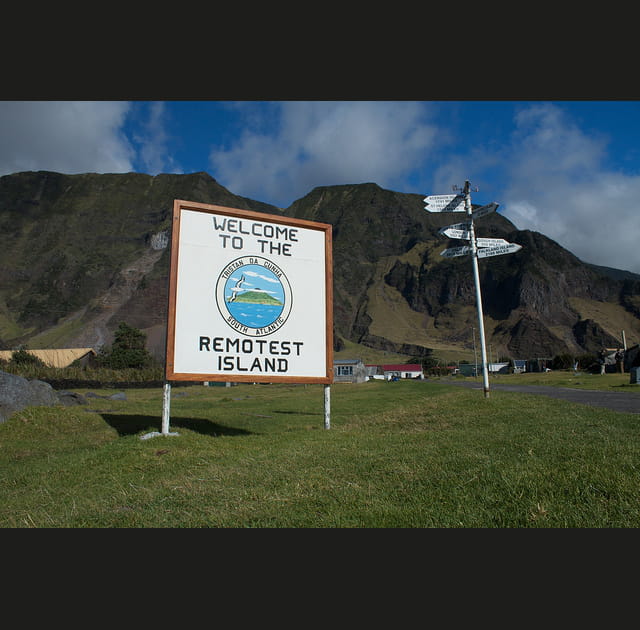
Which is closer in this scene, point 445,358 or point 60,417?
point 60,417

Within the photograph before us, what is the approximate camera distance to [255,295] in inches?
423

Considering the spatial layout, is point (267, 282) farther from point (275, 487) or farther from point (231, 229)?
point (275, 487)

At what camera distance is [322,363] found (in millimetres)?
11336

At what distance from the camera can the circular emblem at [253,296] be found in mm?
10414

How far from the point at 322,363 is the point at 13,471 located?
20.9ft

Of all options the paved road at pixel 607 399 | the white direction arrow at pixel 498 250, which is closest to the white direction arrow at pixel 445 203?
the white direction arrow at pixel 498 250

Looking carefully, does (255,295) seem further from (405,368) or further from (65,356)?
(405,368)

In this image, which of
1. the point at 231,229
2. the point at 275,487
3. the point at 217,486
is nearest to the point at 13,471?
the point at 217,486

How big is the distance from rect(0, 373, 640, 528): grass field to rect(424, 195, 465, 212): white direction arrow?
7.62 m

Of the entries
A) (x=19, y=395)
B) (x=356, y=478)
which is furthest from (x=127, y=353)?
(x=356, y=478)

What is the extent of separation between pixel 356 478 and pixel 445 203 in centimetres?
1205

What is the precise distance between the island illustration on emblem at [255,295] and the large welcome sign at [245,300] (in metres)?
0.02

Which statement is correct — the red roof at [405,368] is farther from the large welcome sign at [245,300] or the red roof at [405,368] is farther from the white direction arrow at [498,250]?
the large welcome sign at [245,300]

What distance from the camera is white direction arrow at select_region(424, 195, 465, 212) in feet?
50.6
